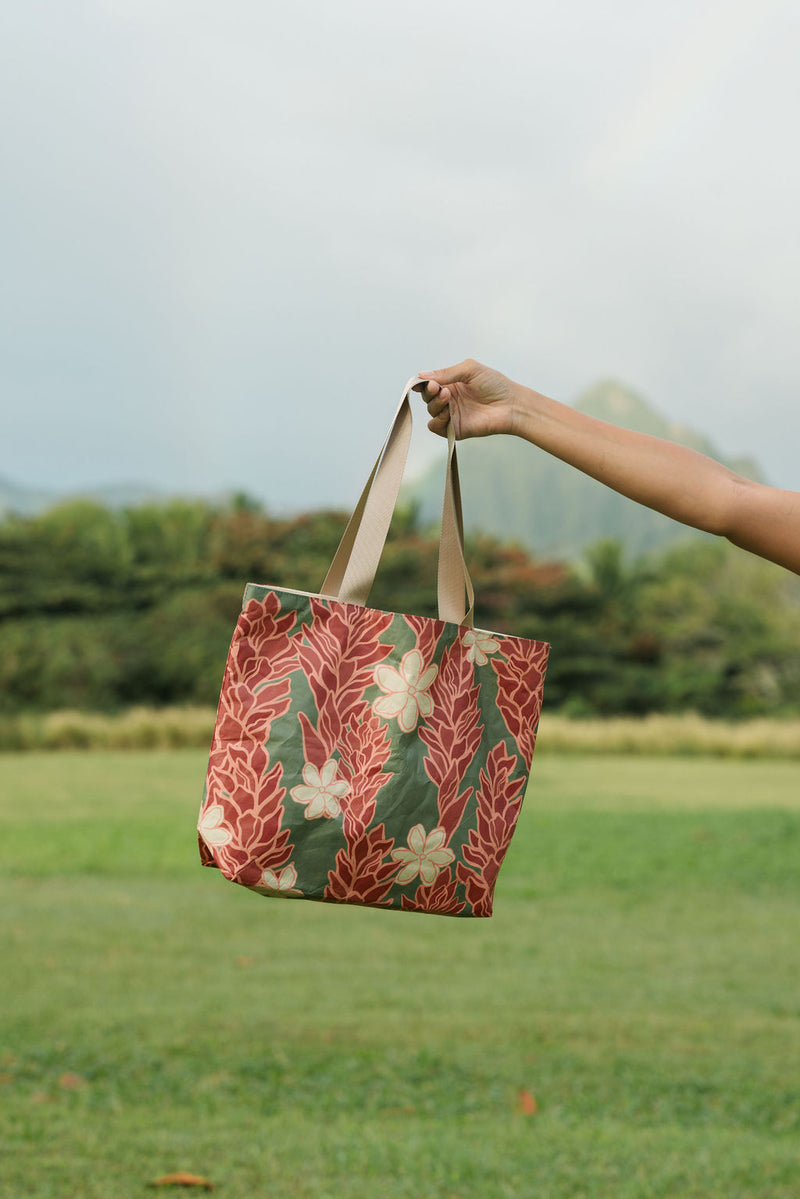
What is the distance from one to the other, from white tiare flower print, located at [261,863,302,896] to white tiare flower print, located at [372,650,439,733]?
194 millimetres

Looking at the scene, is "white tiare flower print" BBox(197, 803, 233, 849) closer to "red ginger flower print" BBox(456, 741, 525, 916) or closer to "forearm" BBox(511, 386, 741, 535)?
"red ginger flower print" BBox(456, 741, 525, 916)

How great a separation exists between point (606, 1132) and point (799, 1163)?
0.50 meters

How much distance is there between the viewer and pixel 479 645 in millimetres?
1411

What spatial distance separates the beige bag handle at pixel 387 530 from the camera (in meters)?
1.34

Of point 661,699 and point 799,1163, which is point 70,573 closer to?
point 661,699

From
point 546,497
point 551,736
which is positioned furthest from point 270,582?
point 546,497

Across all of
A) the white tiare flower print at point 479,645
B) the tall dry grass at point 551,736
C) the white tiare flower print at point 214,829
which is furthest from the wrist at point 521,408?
the tall dry grass at point 551,736

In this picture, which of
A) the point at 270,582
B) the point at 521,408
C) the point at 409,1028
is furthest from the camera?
the point at 270,582

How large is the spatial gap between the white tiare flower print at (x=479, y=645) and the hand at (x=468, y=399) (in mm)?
233

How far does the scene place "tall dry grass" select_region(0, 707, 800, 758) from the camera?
48.1 feet

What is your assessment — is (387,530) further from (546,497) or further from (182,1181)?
(546,497)

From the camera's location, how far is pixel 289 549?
21.7 meters

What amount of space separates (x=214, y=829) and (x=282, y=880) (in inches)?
3.6

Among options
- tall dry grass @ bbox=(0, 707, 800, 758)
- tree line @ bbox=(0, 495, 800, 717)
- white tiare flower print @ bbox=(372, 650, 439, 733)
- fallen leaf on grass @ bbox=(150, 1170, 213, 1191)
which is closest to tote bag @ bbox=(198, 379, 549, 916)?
white tiare flower print @ bbox=(372, 650, 439, 733)
